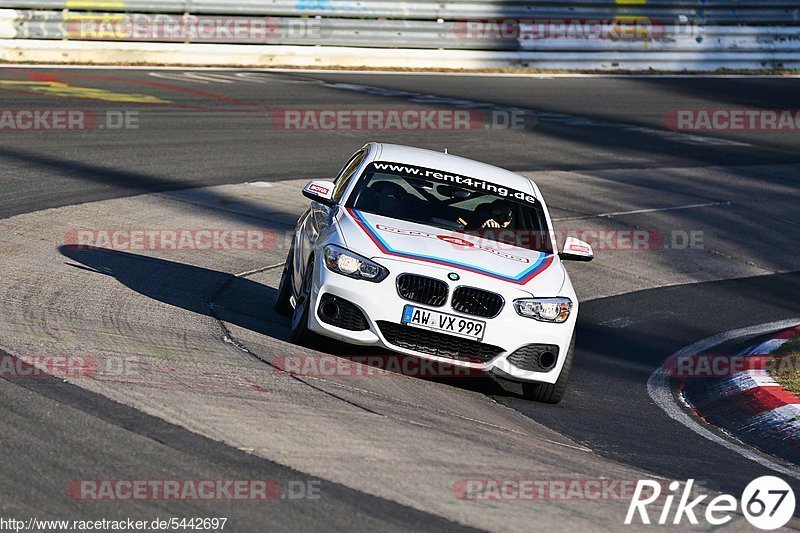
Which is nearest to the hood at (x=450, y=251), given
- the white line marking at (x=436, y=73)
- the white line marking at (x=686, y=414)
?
the white line marking at (x=686, y=414)

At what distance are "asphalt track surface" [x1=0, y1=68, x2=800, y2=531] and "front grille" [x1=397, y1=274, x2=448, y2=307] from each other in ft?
Result: 3.00

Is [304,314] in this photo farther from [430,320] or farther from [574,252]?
[574,252]

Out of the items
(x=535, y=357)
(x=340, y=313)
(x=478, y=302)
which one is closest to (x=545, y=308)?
(x=535, y=357)

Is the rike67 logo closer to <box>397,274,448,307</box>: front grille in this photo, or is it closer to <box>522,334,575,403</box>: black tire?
<box>522,334,575,403</box>: black tire

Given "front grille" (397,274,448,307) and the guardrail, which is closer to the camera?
"front grille" (397,274,448,307)

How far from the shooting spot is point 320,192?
9.19 metres

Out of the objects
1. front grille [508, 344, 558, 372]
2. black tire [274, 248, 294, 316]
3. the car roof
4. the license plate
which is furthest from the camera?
black tire [274, 248, 294, 316]

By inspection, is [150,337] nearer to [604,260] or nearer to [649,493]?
[649,493]

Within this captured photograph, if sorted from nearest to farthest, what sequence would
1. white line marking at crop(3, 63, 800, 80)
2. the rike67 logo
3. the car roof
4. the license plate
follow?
the rike67 logo, the license plate, the car roof, white line marking at crop(3, 63, 800, 80)

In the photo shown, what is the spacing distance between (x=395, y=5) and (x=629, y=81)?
579 centimetres

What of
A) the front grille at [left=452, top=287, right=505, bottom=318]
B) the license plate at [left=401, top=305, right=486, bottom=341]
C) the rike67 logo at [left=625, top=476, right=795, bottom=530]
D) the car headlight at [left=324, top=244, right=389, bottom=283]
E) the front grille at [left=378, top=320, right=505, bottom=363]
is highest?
the car headlight at [left=324, top=244, right=389, bottom=283]

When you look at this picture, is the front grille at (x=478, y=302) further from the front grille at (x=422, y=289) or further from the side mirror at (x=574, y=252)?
the side mirror at (x=574, y=252)

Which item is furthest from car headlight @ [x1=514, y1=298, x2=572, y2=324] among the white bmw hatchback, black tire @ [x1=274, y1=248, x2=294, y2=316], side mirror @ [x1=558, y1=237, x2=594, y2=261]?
black tire @ [x1=274, y1=248, x2=294, y2=316]

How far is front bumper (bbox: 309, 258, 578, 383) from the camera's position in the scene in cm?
802
